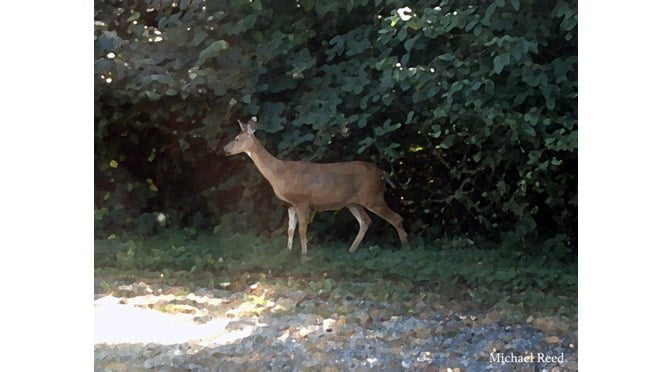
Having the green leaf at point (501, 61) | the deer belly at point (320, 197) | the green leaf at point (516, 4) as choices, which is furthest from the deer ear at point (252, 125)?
the green leaf at point (516, 4)

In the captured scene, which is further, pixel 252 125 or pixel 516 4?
pixel 252 125

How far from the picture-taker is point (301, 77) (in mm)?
3029

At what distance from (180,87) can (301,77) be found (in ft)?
1.53

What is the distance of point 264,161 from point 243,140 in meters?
0.12

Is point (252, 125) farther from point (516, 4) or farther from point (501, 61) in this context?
point (516, 4)

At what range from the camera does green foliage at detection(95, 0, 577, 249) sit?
2961mm

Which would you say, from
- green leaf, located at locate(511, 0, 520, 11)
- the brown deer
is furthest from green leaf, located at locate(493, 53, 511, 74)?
the brown deer

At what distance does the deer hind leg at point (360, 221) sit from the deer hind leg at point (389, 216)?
0.04 meters

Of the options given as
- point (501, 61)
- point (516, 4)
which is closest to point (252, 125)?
point (501, 61)

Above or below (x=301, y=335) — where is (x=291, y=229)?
above

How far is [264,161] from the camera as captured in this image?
303cm

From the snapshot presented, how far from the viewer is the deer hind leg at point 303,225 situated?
3.01 meters

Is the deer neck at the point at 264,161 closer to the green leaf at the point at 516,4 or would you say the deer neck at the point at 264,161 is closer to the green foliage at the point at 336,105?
the green foliage at the point at 336,105
